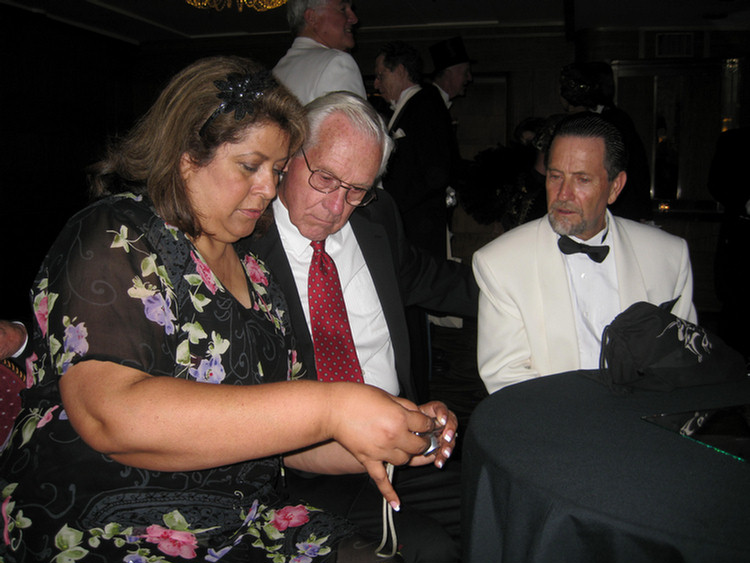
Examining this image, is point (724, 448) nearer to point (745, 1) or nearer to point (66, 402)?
point (66, 402)

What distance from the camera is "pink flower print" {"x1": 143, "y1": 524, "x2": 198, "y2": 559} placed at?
1.05 m

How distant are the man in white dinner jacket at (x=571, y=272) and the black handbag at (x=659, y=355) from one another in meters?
0.37

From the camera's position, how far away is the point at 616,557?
90 cm

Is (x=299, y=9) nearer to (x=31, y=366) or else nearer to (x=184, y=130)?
(x=184, y=130)

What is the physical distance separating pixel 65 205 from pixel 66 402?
776cm

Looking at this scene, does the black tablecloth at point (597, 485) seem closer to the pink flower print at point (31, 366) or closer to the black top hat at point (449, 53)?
the pink flower print at point (31, 366)

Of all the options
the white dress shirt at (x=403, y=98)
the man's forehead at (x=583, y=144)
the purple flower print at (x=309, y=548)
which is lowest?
the purple flower print at (x=309, y=548)

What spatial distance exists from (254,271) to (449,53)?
13.5 feet

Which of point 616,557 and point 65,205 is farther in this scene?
point 65,205

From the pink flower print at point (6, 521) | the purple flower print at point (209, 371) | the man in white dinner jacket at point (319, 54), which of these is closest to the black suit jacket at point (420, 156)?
the man in white dinner jacket at point (319, 54)

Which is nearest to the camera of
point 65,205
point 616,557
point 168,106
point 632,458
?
point 616,557

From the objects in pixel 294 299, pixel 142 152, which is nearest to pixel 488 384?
pixel 294 299

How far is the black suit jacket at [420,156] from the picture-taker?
392 centimetres

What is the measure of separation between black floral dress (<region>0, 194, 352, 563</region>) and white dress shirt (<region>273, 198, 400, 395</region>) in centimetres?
69
